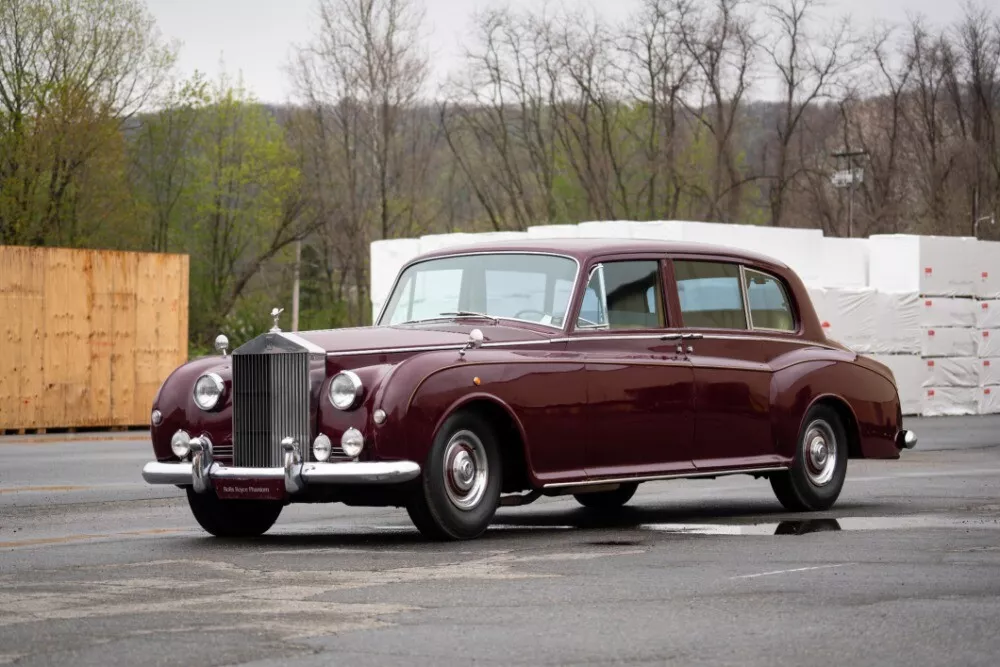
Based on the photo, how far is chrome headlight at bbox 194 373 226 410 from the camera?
10102mm

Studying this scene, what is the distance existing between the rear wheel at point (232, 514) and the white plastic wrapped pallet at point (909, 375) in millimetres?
23702

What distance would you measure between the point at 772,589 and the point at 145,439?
1890 cm

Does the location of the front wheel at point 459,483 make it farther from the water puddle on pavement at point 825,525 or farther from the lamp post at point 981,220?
the lamp post at point 981,220

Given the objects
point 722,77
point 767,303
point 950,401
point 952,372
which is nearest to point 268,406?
point 767,303

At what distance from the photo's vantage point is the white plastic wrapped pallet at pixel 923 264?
32.9m

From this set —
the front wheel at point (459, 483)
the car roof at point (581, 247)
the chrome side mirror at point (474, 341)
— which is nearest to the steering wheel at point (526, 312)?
the car roof at point (581, 247)

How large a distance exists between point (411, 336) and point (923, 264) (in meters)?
24.6

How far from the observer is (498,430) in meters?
10.1

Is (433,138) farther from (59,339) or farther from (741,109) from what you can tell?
(59,339)

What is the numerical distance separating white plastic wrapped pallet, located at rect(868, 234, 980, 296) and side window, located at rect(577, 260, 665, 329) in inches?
890

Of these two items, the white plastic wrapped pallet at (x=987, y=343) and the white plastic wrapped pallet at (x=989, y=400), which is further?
the white plastic wrapped pallet at (x=989, y=400)

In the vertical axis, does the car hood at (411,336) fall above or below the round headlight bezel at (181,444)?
above

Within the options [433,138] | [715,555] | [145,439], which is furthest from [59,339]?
[433,138]

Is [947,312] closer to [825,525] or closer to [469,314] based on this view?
[825,525]
